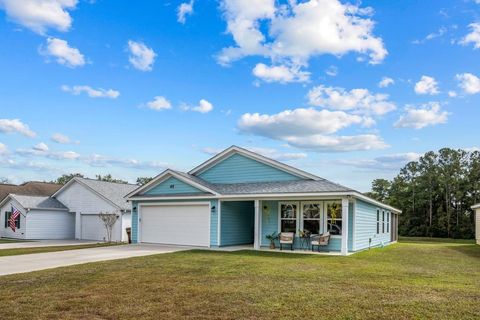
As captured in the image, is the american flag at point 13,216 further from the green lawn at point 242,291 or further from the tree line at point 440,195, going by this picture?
the tree line at point 440,195

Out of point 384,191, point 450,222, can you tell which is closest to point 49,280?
point 450,222

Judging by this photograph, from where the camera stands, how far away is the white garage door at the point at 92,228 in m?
26.6

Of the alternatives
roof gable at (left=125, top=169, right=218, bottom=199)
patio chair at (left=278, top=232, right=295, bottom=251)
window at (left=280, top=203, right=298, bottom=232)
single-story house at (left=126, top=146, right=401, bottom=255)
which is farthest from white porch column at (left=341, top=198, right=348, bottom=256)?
roof gable at (left=125, top=169, right=218, bottom=199)

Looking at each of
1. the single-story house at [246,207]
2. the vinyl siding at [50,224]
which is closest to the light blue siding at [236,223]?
the single-story house at [246,207]

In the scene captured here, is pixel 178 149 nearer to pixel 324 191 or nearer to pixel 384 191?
pixel 324 191

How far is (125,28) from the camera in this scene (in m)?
17.7

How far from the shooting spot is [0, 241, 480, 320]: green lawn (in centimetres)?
668

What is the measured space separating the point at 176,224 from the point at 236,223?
2.79 metres

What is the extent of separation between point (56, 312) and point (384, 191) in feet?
→ 158

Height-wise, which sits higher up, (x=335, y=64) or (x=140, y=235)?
(x=335, y=64)

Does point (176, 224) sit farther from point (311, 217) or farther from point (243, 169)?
point (311, 217)

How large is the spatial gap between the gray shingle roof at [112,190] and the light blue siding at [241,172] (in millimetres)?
6851

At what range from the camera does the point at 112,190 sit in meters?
28.4

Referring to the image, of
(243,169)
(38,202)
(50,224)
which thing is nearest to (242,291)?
(243,169)
